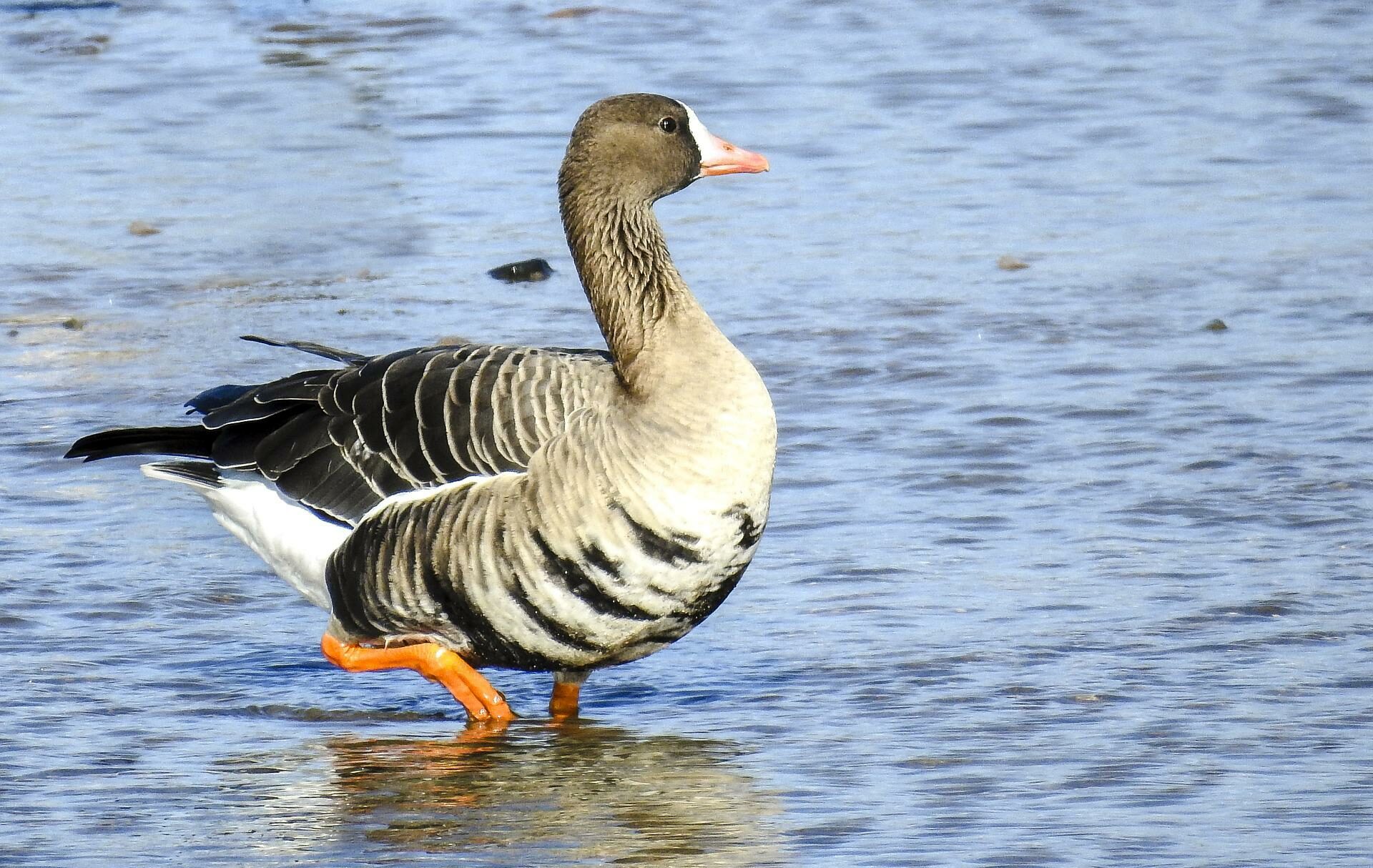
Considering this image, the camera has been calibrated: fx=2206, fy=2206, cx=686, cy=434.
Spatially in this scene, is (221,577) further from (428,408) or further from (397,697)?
(428,408)

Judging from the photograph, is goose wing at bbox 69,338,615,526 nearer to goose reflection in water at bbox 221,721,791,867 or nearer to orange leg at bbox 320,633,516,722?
orange leg at bbox 320,633,516,722

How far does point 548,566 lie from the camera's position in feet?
19.6

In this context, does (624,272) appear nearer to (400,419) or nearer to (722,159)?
(722,159)

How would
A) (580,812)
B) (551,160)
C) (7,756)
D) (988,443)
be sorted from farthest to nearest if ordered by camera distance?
1. (551,160)
2. (988,443)
3. (7,756)
4. (580,812)

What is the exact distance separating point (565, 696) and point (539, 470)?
2.90 ft

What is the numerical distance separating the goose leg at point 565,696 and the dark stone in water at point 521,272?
472 centimetres

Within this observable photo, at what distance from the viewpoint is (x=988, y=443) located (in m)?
8.57

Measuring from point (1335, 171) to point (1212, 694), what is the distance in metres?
6.98

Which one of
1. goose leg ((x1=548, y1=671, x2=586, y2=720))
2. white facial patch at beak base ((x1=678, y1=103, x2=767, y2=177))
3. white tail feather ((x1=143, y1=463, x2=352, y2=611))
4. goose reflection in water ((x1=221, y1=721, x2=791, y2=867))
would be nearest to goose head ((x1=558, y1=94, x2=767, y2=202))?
white facial patch at beak base ((x1=678, y1=103, x2=767, y2=177))

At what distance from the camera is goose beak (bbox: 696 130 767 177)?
6745 mm

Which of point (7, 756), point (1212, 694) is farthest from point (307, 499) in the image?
point (1212, 694)

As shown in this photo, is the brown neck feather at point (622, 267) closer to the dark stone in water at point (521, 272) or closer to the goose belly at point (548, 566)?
the goose belly at point (548, 566)

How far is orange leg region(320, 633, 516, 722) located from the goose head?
4.77ft

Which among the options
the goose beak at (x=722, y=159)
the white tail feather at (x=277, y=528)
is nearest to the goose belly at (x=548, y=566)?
the white tail feather at (x=277, y=528)
